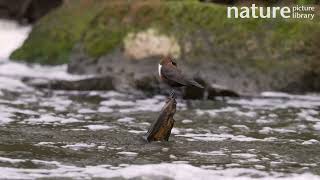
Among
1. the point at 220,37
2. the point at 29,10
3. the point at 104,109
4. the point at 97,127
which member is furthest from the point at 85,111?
the point at 29,10

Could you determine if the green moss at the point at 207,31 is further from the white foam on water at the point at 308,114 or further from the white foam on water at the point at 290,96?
the white foam on water at the point at 308,114

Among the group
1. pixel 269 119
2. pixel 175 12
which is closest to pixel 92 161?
pixel 269 119

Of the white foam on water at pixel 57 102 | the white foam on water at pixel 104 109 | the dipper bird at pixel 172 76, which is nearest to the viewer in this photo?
the dipper bird at pixel 172 76

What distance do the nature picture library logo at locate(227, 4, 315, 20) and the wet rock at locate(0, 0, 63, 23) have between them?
39.6 feet

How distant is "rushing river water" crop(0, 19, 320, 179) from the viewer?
21.5ft

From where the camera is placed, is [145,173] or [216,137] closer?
[145,173]

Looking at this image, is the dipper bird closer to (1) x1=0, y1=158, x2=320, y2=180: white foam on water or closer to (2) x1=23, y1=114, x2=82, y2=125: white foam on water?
(1) x1=0, y1=158, x2=320, y2=180: white foam on water

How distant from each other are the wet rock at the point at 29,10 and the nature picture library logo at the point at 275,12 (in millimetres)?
12059

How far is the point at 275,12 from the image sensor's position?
44.5ft

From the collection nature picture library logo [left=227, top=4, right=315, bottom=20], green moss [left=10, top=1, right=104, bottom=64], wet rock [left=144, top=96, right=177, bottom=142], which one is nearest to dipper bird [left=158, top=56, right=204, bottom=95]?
wet rock [left=144, top=96, right=177, bottom=142]

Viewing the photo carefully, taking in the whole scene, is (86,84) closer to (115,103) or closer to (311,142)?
(115,103)

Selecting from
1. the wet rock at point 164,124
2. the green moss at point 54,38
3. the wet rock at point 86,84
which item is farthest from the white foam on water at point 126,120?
the green moss at point 54,38

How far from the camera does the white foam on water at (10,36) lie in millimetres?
20188

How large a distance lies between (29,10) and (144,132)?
54.1 feet
